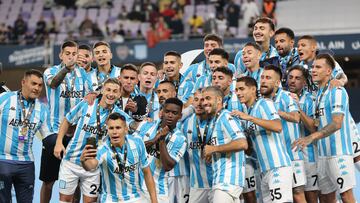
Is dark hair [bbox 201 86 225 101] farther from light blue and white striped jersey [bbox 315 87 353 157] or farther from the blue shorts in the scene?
the blue shorts

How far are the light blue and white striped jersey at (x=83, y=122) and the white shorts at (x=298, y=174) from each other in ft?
5.77

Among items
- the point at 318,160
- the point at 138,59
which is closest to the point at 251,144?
the point at 318,160

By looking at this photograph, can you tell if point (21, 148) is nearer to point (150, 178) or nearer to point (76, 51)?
point (76, 51)

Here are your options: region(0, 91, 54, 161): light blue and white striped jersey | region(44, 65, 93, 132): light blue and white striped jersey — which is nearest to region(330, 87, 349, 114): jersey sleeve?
region(44, 65, 93, 132): light blue and white striped jersey

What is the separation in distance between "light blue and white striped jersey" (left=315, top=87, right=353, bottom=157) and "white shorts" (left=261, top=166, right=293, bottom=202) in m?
0.64

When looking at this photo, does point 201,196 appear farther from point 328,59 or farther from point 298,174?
point 328,59

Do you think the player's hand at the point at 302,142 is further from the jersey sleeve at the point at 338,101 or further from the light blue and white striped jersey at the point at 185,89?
the light blue and white striped jersey at the point at 185,89

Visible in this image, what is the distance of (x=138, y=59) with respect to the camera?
18.4 meters

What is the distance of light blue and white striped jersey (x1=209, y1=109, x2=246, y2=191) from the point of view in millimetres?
7496

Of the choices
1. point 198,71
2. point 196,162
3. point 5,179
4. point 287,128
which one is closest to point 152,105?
point 198,71

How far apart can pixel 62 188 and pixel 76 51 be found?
1.56 meters

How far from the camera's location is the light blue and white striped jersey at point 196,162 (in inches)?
309

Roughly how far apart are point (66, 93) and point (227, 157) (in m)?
2.41

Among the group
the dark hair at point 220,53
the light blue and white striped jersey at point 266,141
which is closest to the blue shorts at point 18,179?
the dark hair at point 220,53
